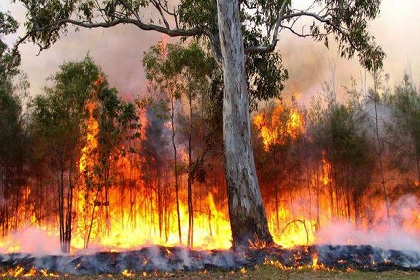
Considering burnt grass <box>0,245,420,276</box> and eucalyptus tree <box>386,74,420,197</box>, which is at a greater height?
eucalyptus tree <box>386,74,420,197</box>

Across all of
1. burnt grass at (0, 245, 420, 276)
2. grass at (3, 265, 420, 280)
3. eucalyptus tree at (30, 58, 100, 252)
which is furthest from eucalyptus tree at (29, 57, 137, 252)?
grass at (3, 265, 420, 280)

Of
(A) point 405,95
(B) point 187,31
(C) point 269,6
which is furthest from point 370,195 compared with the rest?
(B) point 187,31

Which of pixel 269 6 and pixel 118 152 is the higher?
pixel 269 6

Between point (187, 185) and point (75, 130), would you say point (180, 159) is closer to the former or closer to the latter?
point (187, 185)

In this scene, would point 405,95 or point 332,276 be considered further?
point 405,95

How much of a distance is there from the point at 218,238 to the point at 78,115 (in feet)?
18.4

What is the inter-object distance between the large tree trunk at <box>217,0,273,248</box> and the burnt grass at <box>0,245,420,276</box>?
4.05 feet

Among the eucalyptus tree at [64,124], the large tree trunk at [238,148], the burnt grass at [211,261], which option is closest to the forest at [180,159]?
the eucalyptus tree at [64,124]

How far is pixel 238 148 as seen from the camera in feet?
39.7

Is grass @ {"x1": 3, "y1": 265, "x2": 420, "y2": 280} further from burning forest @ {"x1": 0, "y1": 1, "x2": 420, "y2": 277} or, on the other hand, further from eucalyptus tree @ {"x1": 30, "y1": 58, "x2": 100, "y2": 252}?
eucalyptus tree @ {"x1": 30, "y1": 58, "x2": 100, "y2": 252}

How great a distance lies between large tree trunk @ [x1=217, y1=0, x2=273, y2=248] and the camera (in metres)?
11.8

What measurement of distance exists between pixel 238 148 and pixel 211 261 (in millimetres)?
3159

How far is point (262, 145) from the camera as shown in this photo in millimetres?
18438

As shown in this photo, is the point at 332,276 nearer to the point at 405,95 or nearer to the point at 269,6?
the point at 269,6
